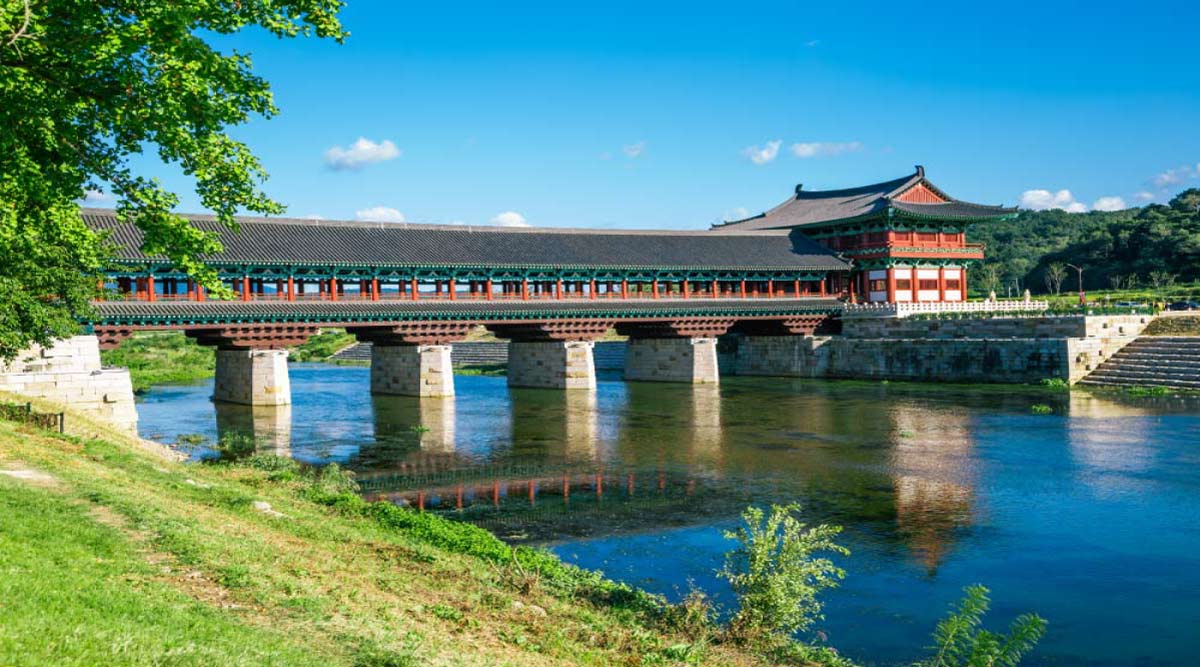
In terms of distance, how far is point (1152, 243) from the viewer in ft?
293

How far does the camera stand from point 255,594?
36.7ft

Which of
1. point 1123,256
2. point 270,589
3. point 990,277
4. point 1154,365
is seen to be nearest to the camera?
point 270,589

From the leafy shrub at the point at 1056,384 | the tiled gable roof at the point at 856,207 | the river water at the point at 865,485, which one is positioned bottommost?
the river water at the point at 865,485

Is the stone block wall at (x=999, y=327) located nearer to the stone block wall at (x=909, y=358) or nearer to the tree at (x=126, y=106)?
the stone block wall at (x=909, y=358)

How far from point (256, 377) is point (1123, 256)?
84.5 m

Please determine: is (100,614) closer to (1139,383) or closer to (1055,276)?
(1139,383)

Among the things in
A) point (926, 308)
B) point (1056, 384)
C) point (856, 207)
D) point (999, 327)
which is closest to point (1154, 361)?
point (1056, 384)

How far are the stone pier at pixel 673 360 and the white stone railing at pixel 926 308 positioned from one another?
35.0 feet

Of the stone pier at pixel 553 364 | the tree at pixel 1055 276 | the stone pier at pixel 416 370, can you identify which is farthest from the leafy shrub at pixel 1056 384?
the tree at pixel 1055 276

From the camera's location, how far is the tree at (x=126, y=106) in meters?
14.3

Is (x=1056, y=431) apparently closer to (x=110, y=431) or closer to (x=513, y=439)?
(x=513, y=439)

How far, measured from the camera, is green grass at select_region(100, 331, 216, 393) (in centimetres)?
6712

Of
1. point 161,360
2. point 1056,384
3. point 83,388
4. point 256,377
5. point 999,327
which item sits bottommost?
point 1056,384

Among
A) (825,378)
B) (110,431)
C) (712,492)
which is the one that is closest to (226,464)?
(110,431)
